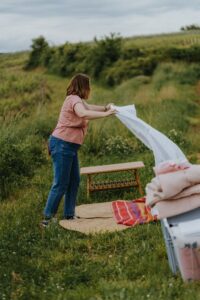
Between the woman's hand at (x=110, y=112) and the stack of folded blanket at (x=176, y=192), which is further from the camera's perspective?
the woman's hand at (x=110, y=112)

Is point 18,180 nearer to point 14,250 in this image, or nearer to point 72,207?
point 72,207

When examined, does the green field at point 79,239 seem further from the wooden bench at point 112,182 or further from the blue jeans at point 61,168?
the blue jeans at point 61,168

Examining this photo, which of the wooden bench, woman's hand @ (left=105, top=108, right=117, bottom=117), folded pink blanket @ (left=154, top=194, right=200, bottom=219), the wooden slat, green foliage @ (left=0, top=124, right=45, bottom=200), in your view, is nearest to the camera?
folded pink blanket @ (left=154, top=194, right=200, bottom=219)

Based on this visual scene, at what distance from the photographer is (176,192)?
17.6 ft

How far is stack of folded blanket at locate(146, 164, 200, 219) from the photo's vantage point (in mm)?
5312

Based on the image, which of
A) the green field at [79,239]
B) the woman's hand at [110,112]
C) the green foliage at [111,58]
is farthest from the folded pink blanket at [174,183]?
the green foliage at [111,58]

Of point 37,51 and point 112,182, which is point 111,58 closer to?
point 37,51

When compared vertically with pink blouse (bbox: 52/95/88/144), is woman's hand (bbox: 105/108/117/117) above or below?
above

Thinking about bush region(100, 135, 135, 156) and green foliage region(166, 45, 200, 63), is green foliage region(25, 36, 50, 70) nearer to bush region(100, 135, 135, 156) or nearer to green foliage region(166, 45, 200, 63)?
green foliage region(166, 45, 200, 63)

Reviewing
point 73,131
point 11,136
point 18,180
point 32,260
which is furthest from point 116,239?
point 11,136

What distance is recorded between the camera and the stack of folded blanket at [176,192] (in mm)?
5312

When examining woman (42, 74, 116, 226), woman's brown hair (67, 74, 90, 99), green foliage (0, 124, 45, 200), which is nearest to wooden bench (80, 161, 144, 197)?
green foliage (0, 124, 45, 200)

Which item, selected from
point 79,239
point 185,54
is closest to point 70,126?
point 79,239

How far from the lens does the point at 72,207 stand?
27.4ft
